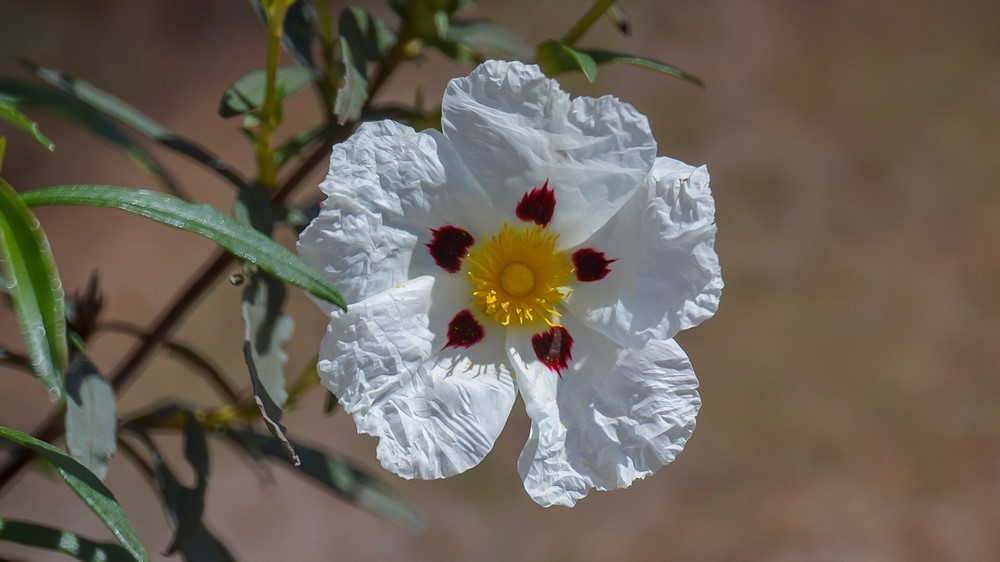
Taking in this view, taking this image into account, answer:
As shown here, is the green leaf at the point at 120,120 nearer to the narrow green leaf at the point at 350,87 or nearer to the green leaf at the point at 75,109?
the green leaf at the point at 75,109

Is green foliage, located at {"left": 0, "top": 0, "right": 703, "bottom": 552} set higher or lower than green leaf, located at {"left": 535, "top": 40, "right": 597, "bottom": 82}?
lower

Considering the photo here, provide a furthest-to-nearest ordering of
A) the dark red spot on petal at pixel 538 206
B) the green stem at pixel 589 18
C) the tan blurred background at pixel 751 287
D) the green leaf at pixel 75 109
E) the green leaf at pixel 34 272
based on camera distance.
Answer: the tan blurred background at pixel 751 287, the green leaf at pixel 75 109, the green stem at pixel 589 18, the dark red spot on petal at pixel 538 206, the green leaf at pixel 34 272

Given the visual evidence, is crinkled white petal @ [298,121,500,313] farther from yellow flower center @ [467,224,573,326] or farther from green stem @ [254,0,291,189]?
green stem @ [254,0,291,189]

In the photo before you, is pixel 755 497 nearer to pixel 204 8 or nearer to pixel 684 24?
pixel 684 24

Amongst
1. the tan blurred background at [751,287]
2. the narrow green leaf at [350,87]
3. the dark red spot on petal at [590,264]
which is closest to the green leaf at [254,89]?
the narrow green leaf at [350,87]

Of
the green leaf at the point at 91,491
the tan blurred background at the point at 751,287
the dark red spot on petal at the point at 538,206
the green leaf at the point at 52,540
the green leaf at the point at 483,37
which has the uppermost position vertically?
the green leaf at the point at 483,37

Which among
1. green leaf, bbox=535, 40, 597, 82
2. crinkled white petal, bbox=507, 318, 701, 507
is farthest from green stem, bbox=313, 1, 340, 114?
crinkled white petal, bbox=507, 318, 701, 507

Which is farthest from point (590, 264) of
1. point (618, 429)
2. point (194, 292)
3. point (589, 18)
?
point (194, 292)

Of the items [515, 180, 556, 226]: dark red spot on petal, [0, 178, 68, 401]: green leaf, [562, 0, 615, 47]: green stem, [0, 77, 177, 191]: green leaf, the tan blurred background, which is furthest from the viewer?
the tan blurred background
